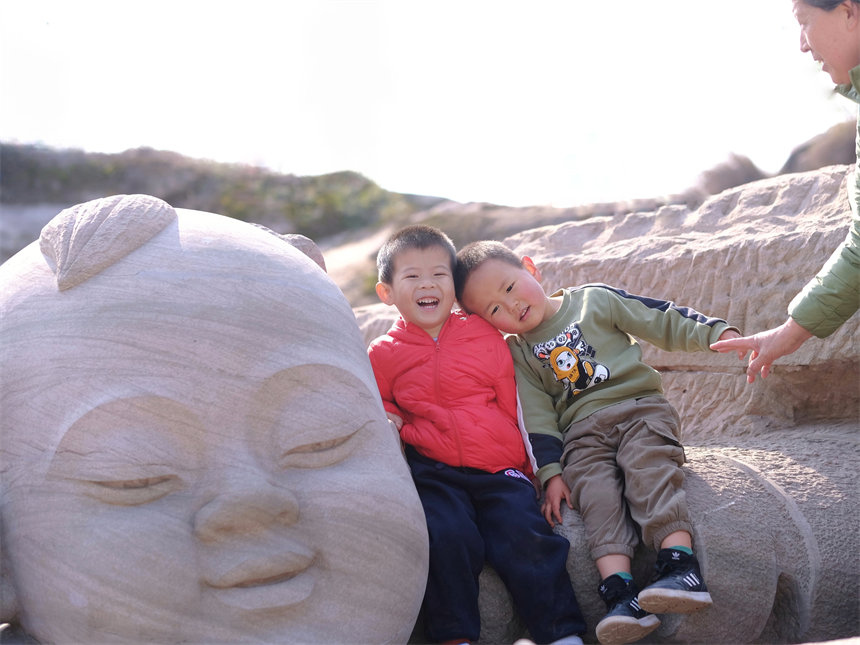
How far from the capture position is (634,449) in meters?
2.78

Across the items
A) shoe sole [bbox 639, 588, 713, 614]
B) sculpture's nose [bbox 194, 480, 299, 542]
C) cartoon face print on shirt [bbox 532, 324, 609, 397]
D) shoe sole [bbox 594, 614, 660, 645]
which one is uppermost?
cartoon face print on shirt [bbox 532, 324, 609, 397]

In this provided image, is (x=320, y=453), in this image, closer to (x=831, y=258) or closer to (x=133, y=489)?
(x=133, y=489)

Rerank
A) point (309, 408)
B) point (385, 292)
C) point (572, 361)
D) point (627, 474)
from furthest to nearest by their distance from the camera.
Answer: point (385, 292)
point (572, 361)
point (627, 474)
point (309, 408)

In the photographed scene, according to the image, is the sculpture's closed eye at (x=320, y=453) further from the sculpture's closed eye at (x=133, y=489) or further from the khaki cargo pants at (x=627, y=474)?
the khaki cargo pants at (x=627, y=474)

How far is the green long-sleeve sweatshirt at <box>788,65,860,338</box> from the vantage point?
2809mm

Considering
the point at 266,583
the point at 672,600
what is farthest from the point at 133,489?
the point at 672,600

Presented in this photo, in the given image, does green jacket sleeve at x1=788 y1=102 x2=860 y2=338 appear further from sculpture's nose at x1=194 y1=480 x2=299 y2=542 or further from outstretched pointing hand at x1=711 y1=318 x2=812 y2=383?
sculpture's nose at x1=194 y1=480 x2=299 y2=542

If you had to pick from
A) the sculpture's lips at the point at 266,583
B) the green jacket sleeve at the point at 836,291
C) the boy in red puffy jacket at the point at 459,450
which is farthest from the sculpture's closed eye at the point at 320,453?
the green jacket sleeve at the point at 836,291

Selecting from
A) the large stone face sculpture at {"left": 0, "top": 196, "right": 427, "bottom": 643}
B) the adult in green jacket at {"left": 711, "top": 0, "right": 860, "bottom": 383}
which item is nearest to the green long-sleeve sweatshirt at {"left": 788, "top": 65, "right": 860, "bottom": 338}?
the adult in green jacket at {"left": 711, "top": 0, "right": 860, "bottom": 383}

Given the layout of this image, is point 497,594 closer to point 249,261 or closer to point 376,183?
point 249,261

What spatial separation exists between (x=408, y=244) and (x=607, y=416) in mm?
887

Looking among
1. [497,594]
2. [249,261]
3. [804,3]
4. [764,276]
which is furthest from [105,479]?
[764,276]

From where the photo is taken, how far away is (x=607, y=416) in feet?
9.53

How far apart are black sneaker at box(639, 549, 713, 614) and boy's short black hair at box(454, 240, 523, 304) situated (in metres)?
1.11
